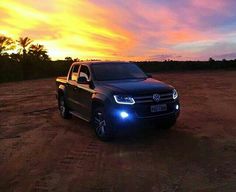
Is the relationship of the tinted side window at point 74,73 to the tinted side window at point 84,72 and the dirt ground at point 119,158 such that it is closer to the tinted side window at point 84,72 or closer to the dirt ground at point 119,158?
the tinted side window at point 84,72

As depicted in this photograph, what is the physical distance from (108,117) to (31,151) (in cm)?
179

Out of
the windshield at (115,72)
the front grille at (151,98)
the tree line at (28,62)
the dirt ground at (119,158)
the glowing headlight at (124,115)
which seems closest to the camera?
the dirt ground at (119,158)

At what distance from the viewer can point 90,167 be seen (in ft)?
25.1

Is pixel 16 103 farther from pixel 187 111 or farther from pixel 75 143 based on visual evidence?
pixel 75 143

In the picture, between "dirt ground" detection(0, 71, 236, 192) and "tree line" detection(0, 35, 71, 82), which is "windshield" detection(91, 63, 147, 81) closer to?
"dirt ground" detection(0, 71, 236, 192)

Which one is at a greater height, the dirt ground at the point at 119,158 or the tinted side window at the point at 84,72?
the tinted side window at the point at 84,72

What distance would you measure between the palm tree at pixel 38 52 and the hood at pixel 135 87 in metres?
45.7

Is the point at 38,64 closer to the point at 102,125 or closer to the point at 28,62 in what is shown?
the point at 28,62

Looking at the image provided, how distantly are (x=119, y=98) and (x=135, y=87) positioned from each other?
0.53 metres

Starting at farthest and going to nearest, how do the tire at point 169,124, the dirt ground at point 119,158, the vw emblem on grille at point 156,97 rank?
Result: the tire at point 169,124 < the vw emblem on grille at point 156,97 < the dirt ground at point 119,158

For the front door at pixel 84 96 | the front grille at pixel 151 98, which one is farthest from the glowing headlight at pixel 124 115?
the front door at pixel 84 96

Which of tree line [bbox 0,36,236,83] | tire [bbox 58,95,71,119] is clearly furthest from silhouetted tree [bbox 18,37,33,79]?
tire [bbox 58,95,71,119]

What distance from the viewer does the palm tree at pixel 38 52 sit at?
2145 inches

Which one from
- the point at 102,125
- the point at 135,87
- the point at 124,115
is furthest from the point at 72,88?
the point at 124,115
